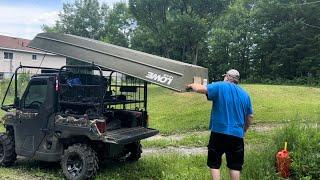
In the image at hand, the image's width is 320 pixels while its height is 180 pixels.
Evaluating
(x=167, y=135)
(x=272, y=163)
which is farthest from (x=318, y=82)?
(x=272, y=163)

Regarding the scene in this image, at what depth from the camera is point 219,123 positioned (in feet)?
21.3

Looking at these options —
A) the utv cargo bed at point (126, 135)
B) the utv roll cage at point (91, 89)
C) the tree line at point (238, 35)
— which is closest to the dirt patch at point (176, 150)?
the utv roll cage at point (91, 89)

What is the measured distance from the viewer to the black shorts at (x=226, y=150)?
21.3 feet

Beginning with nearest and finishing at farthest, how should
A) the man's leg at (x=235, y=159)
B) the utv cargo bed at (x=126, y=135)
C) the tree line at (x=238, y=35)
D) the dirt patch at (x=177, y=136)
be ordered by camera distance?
the man's leg at (x=235, y=159)
the utv cargo bed at (x=126, y=135)
the dirt patch at (x=177, y=136)
the tree line at (x=238, y=35)

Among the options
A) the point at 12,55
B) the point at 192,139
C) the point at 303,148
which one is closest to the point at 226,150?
the point at 303,148

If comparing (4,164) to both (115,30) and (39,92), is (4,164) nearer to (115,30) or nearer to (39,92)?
(39,92)

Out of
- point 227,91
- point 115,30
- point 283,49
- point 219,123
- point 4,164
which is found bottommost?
point 4,164

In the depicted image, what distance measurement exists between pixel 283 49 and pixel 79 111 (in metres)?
38.6

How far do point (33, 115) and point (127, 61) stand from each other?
97.2 inches

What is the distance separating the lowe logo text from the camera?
24.5ft

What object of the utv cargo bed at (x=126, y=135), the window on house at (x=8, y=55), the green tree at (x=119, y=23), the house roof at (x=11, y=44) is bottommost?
the utv cargo bed at (x=126, y=135)

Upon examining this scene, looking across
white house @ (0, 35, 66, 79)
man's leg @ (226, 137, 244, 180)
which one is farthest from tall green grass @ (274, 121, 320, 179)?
white house @ (0, 35, 66, 79)

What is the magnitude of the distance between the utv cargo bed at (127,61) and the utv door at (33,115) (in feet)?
2.53

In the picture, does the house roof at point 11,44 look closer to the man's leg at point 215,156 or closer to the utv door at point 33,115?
the utv door at point 33,115
